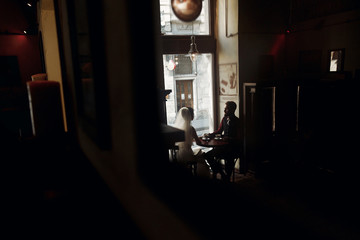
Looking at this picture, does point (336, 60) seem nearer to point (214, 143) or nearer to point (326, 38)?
point (326, 38)

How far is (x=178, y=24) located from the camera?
709 centimetres

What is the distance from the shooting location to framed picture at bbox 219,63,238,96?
702cm

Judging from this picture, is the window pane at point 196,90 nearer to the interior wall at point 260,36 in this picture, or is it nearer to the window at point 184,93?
the window at point 184,93

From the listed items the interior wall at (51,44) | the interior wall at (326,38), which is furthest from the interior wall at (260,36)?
the interior wall at (51,44)

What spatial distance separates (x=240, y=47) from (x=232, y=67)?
58 centimetres

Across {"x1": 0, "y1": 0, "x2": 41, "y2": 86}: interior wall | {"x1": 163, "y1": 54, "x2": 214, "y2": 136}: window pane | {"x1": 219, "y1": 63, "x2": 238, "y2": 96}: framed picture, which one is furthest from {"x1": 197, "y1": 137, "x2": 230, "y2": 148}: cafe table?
{"x1": 0, "y1": 0, "x2": 41, "y2": 86}: interior wall

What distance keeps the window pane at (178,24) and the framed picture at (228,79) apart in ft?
3.86

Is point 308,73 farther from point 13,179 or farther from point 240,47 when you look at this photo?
point 13,179

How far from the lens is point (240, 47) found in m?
6.73

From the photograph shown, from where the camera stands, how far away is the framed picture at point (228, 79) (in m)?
7.02

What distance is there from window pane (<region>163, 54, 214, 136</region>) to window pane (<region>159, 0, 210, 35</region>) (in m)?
0.73

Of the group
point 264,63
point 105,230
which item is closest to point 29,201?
point 105,230

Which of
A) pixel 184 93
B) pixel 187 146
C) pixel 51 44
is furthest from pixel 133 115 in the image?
pixel 184 93

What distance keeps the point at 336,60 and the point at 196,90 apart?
374 centimetres
